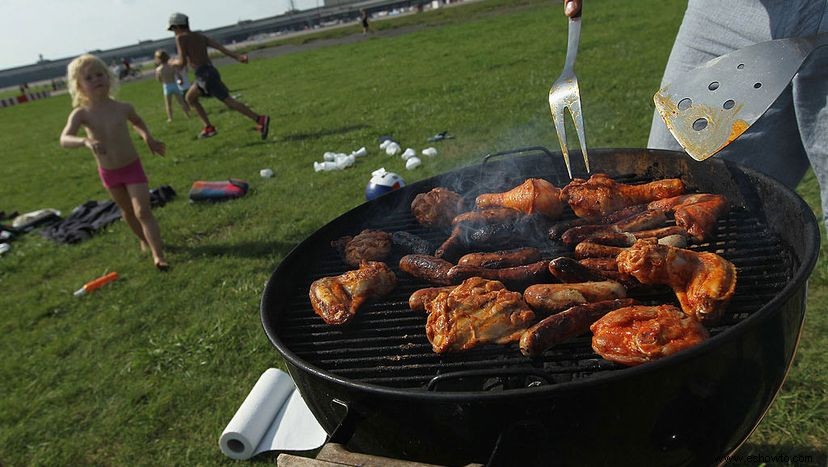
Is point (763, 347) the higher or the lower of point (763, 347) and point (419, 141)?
the higher

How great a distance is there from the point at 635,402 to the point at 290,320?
4.78 ft

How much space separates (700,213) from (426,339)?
4.29 ft

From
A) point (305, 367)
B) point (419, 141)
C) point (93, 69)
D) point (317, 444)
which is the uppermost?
point (93, 69)

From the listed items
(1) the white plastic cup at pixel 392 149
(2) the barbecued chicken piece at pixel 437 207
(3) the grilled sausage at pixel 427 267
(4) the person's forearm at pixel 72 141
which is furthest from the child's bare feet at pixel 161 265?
(3) the grilled sausage at pixel 427 267

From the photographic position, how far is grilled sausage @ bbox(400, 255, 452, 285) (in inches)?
93.7

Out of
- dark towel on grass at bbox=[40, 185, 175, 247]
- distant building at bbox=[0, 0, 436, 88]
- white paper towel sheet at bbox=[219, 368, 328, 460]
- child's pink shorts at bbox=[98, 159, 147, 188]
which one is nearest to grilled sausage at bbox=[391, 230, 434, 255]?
white paper towel sheet at bbox=[219, 368, 328, 460]

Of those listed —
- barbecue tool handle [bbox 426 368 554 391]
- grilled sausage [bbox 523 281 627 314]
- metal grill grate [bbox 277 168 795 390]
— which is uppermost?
barbecue tool handle [bbox 426 368 554 391]

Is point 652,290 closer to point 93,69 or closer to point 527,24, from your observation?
point 93,69

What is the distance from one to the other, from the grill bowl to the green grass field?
4.59 ft

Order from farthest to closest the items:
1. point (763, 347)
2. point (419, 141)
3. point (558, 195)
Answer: point (419, 141) → point (558, 195) → point (763, 347)

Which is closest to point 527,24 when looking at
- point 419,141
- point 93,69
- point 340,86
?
point 340,86

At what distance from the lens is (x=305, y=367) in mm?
1807

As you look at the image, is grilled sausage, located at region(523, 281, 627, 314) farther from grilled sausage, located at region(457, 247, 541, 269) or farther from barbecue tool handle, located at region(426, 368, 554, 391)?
barbecue tool handle, located at region(426, 368, 554, 391)

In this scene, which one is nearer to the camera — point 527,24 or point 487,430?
point 487,430
